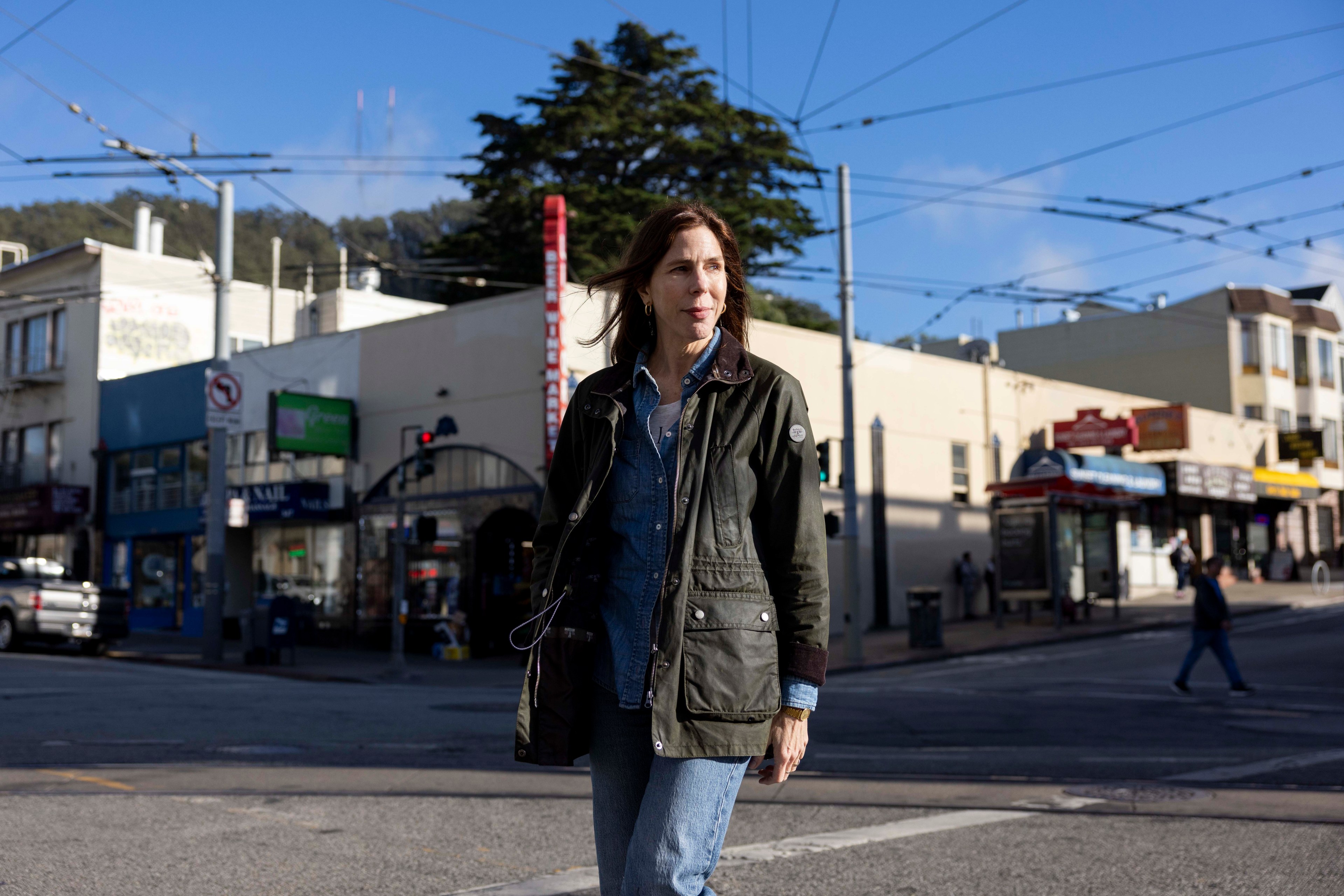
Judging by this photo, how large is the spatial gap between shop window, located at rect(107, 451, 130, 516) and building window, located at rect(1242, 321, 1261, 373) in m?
37.1

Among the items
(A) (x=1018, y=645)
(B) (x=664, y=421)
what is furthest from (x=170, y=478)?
(B) (x=664, y=421)

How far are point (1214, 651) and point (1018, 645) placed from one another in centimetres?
865

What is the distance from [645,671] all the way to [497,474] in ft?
78.0

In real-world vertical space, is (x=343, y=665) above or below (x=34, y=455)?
below

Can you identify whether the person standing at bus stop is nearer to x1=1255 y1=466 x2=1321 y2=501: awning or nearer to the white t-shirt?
the white t-shirt

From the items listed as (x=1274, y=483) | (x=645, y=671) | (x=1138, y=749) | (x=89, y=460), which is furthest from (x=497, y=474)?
(x=1274, y=483)

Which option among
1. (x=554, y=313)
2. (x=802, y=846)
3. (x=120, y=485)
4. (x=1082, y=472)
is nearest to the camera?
(x=802, y=846)

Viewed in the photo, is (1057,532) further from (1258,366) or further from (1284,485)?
(1258,366)

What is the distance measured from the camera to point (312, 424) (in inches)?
1110

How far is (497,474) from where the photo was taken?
26266mm

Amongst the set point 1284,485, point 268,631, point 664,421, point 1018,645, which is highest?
point 1284,485

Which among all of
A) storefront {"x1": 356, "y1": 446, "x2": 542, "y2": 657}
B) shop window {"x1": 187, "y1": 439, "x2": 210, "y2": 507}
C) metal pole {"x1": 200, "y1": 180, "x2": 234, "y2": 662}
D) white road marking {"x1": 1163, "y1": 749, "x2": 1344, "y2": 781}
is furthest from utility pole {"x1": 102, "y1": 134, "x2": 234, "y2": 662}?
white road marking {"x1": 1163, "y1": 749, "x2": 1344, "y2": 781}

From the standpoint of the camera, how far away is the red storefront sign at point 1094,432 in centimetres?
3375

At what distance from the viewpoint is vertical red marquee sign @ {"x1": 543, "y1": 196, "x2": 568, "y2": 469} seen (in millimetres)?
23984
